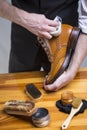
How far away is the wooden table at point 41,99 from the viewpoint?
2.70 feet

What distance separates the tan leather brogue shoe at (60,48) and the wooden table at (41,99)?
6cm

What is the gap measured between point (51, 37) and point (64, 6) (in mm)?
261

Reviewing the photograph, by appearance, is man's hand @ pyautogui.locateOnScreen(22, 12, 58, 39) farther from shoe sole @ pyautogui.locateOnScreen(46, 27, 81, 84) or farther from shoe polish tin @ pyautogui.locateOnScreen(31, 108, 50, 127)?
shoe polish tin @ pyautogui.locateOnScreen(31, 108, 50, 127)

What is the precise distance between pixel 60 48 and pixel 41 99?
0.60 ft

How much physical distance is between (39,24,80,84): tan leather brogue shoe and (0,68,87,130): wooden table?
6cm

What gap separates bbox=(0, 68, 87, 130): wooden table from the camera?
0.82 meters

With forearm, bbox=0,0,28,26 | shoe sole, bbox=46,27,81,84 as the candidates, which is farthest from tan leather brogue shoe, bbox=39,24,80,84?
forearm, bbox=0,0,28,26

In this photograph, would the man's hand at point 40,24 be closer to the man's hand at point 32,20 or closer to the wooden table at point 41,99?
the man's hand at point 32,20

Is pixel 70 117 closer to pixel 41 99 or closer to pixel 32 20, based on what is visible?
pixel 41 99

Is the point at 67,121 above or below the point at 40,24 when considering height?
below

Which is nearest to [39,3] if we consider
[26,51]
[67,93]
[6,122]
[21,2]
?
[21,2]

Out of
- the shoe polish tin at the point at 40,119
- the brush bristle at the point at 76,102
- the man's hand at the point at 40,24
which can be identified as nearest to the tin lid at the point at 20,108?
the shoe polish tin at the point at 40,119

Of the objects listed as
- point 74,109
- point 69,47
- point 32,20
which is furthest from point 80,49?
point 74,109

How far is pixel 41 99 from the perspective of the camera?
94 cm
